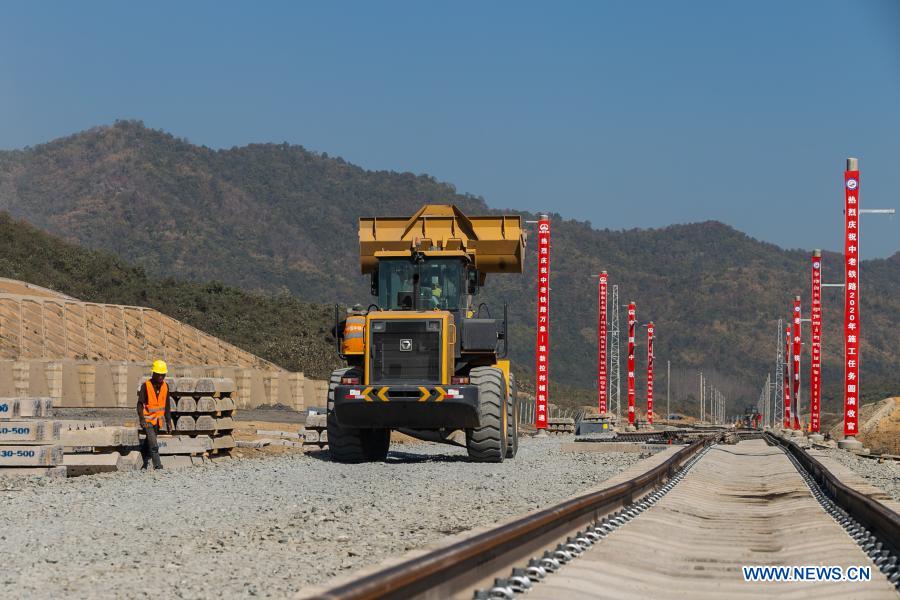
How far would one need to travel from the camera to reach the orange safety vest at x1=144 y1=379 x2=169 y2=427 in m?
19.8

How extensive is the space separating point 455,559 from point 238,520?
5.81m

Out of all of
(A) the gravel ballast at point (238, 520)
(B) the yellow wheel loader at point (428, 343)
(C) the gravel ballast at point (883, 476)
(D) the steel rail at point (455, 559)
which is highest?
(B) the yellow wheel loader at point (428, 343)

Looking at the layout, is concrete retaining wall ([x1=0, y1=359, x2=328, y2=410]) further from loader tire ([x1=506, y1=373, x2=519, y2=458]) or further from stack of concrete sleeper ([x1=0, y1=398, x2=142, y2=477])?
stack of concrete sleeper ([x1=0, y1=398, x2=142, y2=477])

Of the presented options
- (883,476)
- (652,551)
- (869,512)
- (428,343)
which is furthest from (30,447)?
(883,476)

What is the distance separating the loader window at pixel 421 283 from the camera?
22.1 meters

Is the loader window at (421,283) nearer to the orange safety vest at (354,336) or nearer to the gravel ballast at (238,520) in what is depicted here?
the orange safety vest at (354,336)

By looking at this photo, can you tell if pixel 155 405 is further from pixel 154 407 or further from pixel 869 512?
pixel 869 512

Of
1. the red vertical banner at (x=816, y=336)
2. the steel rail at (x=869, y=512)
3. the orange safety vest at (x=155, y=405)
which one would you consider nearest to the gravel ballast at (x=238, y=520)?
the orange safety vest at (x=155, y=405)

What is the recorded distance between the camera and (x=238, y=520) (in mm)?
12828

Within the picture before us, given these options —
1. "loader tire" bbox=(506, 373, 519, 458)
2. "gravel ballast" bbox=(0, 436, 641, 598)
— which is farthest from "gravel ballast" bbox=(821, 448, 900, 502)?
"loader tire" bbox=(506, 373, 519, 458)

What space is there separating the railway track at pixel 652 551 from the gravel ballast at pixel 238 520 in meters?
1.23

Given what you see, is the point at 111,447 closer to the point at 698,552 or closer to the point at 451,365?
the point at 451,365

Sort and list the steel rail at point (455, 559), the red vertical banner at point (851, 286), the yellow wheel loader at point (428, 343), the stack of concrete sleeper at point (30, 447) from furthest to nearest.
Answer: the red vertical banner at point (851, 286) → the yellow wheel loader at point (428, 343) → the stack of concrete sleeper at point (30, 447) → the steel rail at point (455, 559)

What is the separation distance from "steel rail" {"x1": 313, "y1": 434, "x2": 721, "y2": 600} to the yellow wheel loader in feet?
27.7
